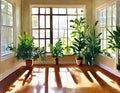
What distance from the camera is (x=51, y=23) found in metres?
10.3

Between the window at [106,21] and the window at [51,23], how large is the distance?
1.32m

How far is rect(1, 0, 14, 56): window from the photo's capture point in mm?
7191

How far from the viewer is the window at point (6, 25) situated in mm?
7191

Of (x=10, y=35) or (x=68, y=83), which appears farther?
(x=10, y=35)

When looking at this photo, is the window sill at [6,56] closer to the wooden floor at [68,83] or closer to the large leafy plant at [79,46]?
the wooden floor at [68,83]

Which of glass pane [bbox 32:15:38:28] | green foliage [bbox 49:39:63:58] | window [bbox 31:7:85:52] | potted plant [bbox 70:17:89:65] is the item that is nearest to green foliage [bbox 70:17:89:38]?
potted plant [bbox 70:17:89:65]

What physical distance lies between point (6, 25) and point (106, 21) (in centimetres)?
333

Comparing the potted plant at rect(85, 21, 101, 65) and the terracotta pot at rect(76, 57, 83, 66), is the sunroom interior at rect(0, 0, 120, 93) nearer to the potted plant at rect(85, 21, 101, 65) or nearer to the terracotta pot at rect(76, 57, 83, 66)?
the potted plant at rect(85, 21, 101, 65)

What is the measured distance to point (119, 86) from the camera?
228 inches

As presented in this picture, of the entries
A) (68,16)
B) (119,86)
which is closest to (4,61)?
(119,86)

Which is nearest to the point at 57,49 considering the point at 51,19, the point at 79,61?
the point at 79,61

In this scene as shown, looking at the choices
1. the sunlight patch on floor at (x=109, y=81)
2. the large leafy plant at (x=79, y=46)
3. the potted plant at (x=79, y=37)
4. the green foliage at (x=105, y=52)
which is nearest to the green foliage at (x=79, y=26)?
the potted plant at (x=79, y=37)

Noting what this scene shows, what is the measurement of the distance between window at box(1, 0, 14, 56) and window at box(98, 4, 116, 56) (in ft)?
10.5

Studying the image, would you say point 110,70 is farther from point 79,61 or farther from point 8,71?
point 8,71
